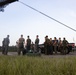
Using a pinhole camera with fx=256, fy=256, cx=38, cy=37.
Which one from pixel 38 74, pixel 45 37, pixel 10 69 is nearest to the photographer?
pixel 38 74

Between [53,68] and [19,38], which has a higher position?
[19,38]

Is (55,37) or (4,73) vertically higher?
(55,37)

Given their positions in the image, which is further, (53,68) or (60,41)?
(60,41)

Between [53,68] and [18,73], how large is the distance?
994 mm

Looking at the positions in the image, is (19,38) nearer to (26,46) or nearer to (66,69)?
(26,46)

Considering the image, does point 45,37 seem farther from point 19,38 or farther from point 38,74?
point 38,74

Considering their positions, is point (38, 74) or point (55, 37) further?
point (55, 37)

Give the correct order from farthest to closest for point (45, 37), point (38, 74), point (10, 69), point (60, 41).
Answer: point (60, 41)
point (45, 37)
point (10, 69)
point (38, 74)

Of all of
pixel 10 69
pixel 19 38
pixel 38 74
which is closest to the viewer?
pixel 38 74

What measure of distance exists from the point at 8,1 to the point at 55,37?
443 inches

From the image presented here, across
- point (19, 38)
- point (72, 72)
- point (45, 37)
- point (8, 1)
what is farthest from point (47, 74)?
point (45, 37)

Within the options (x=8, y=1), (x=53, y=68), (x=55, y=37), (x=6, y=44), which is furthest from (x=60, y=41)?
(x=53, y=68)

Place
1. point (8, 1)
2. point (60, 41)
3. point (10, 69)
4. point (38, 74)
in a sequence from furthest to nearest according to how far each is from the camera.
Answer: point (60, 41)
point (8, 1)
point (10, 69)
point (38, 74)

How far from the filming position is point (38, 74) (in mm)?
5922
